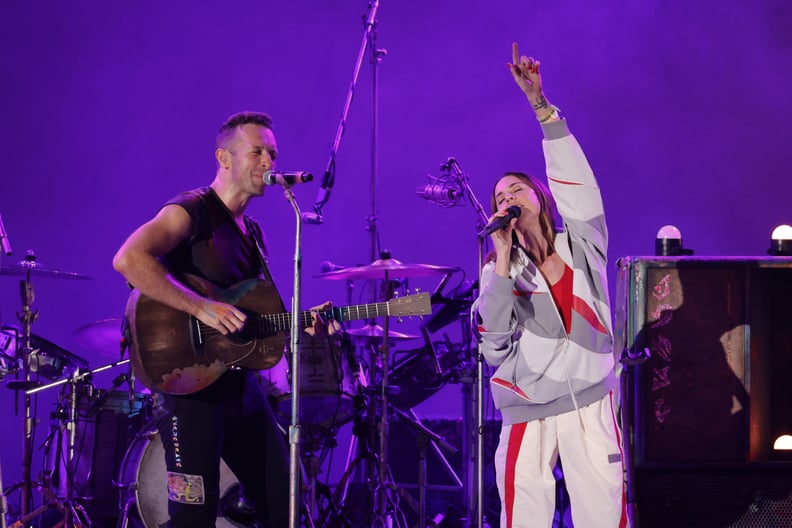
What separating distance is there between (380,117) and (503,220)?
168 inches

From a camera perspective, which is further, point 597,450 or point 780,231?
point 780,231

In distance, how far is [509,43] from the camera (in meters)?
7.06

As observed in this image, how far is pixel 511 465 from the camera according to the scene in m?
3.24

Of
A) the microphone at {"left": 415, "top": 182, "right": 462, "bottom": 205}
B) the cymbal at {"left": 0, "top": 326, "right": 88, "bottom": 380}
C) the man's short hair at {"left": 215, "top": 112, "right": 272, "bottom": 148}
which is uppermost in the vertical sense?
the man's short hair at {"left": 215, "top": 112, "right": 272, "bottom": 148}

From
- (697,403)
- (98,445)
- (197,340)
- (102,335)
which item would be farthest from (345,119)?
(697,403)

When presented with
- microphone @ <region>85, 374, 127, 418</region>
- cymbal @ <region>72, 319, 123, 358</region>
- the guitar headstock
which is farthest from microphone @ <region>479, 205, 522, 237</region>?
microphone @ <region>85, 374, 127, 418</region>

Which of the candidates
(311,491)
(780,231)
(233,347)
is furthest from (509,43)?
(233,347)

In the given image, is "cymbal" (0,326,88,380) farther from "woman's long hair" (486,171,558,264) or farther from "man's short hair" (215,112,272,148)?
"woman's long hair" (486,171,558,264)

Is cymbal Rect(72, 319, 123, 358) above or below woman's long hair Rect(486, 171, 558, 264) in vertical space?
below

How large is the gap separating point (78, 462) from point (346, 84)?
3.74m

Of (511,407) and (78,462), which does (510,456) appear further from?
(78,462)

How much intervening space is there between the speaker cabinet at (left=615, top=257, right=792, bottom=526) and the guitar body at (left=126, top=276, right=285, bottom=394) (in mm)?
1915

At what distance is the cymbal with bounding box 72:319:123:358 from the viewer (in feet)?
18.9

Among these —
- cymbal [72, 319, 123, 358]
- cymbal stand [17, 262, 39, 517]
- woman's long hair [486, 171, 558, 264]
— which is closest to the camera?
woman's long hair [486, 171, 558, 264]
